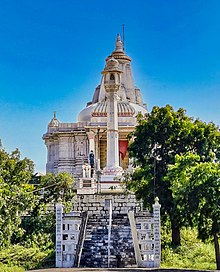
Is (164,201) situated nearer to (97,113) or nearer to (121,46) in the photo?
(97,113)

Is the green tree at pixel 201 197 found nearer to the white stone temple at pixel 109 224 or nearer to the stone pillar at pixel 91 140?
the white stone temple at pixel 109 224

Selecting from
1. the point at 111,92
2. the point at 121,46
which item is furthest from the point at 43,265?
the point at 121,46

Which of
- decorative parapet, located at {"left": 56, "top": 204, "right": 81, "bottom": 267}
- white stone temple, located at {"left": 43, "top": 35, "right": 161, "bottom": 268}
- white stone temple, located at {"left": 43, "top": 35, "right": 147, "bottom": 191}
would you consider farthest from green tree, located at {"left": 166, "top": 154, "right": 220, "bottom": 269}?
white stone temple, located at {"left": 43, "top": 35, "right": 147, "bottom": 191}

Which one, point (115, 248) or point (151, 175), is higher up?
point (151, 175)

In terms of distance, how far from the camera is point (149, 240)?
21.0m

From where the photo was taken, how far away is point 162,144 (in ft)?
81.1

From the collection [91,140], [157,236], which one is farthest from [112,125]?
[157,236]

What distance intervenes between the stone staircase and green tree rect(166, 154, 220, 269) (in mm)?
2809

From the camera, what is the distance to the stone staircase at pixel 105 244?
20.3 meters

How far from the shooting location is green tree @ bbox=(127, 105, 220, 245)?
2386 cm

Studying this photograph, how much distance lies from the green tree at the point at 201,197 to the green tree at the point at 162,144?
3450 mm

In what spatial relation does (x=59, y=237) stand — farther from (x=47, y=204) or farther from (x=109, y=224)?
(x=47, y=204)

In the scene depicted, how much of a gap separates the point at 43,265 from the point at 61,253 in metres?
0.91

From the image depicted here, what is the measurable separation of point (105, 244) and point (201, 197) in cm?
472
